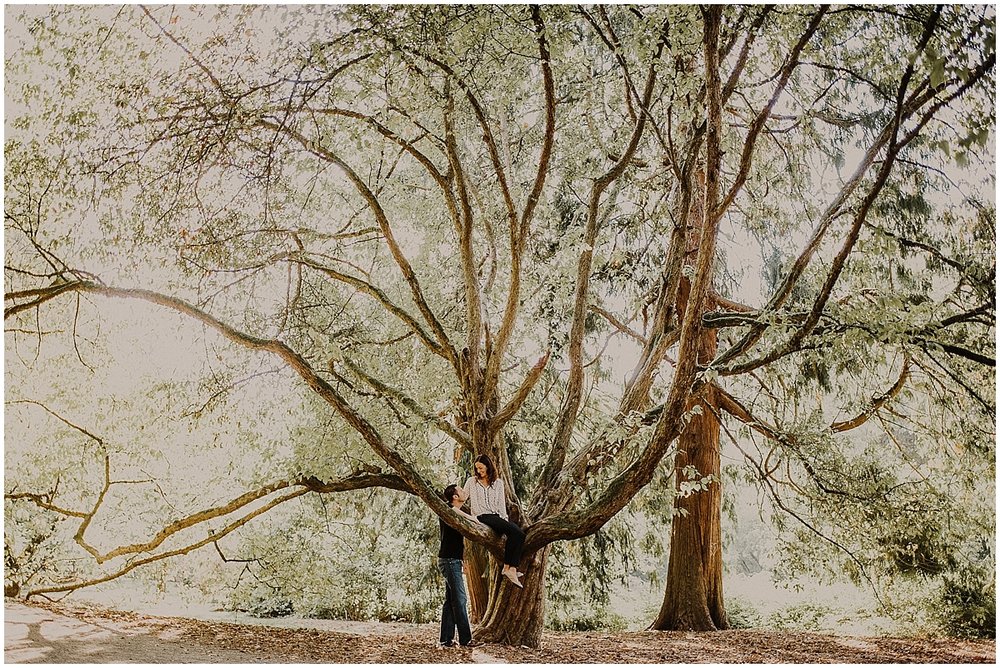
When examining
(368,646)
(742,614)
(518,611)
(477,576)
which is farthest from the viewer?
(742,614)

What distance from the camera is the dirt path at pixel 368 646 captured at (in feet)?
13.6

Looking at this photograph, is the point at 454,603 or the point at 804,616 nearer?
the point at 454,603

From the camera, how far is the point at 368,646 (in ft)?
15.1

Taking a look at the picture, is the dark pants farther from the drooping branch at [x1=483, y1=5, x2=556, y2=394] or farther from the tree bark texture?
the tree bark texture

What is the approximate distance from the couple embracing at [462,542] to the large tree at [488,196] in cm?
11

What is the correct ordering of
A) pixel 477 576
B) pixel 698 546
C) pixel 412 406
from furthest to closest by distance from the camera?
1. pixel 698 546
2. pixel 477 576
3. pixel 412 406

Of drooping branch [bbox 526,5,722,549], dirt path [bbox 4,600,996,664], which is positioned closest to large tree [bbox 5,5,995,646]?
drooping branch [bbox 526,5,722,549]

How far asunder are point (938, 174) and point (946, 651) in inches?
127

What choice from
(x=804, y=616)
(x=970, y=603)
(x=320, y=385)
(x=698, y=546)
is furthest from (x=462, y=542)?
(x=804, y=616)

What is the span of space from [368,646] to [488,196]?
10.4 ft

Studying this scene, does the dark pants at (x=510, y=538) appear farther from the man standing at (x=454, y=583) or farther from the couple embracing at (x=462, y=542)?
the man standing at (x=454, y=583)

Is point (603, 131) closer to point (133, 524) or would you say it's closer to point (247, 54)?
point (247, 54)

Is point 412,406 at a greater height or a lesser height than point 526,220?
lesser

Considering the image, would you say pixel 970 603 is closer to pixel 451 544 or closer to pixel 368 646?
pixel 451 544
